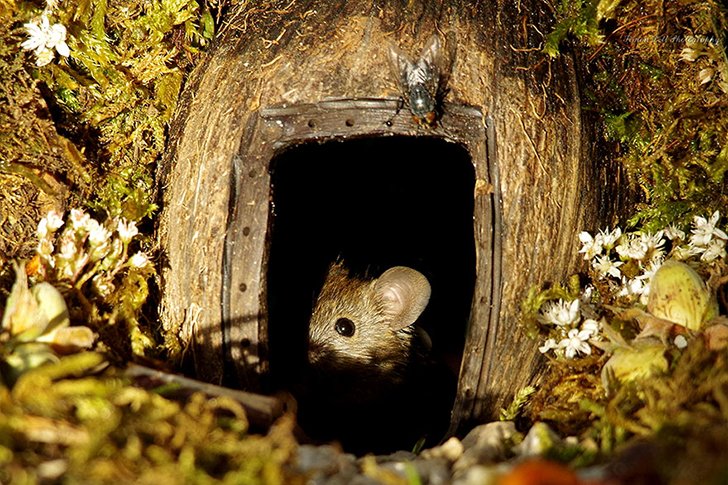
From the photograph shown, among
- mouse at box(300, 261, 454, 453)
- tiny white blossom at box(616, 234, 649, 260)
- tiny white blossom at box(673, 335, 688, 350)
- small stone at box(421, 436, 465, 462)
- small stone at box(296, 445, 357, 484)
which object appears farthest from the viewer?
mouse at box(300, 261, 454, 453)

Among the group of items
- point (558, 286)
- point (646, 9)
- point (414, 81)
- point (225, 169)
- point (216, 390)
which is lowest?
point (216, 390)

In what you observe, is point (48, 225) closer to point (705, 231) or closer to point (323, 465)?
point (323, 465)

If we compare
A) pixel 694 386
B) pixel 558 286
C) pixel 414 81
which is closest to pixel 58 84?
pixel 414 81

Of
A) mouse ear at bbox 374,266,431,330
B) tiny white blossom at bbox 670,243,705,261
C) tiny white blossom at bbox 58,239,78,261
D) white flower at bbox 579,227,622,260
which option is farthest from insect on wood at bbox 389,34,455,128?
mouse ear at bbox 374,266,431,330

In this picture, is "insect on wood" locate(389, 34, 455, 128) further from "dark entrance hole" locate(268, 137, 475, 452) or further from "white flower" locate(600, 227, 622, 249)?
"dark entrance hole" locate(268, 137, 475, 452)

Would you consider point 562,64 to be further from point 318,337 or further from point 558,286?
point 318,337
